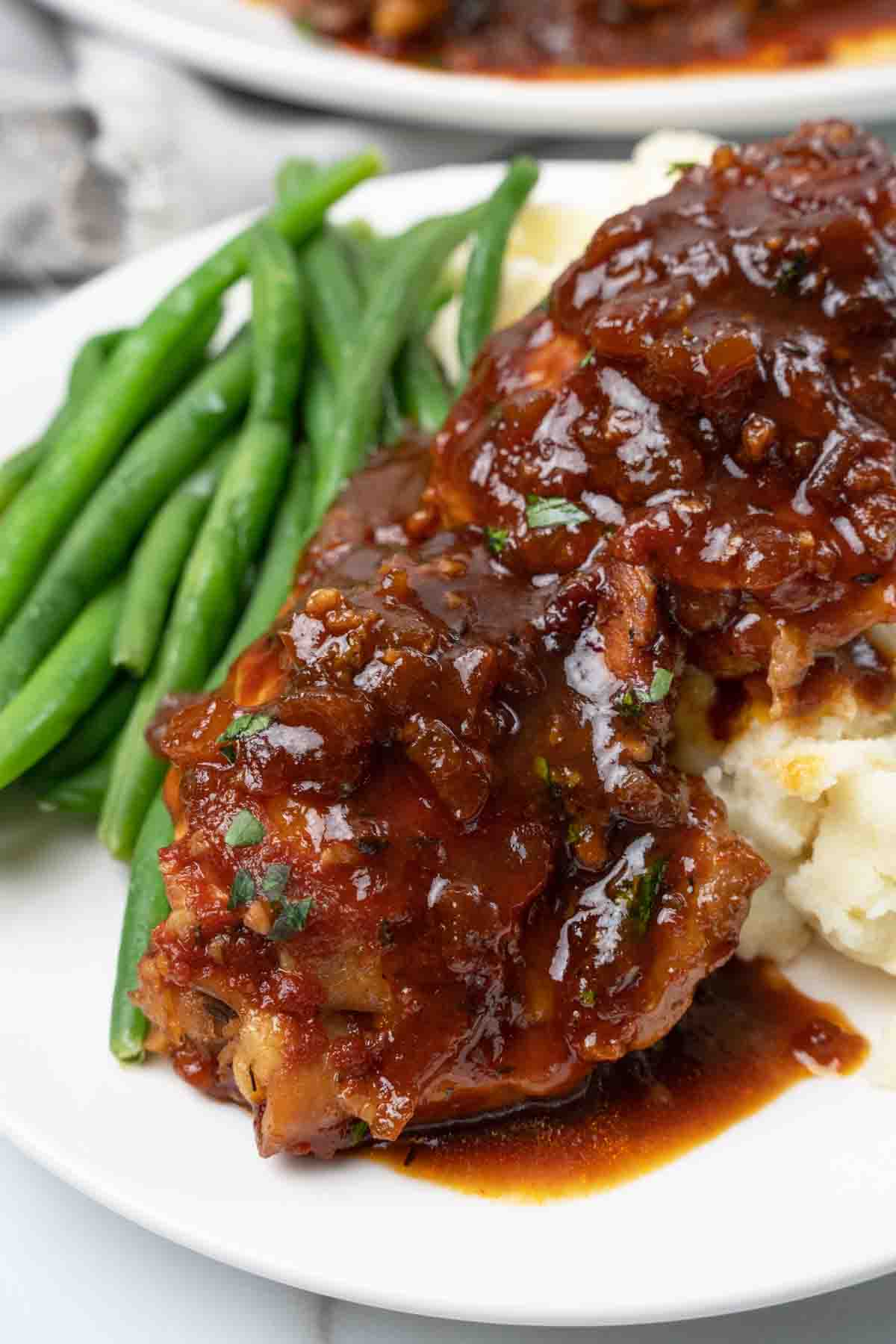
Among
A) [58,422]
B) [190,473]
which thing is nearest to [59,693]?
[190,473]

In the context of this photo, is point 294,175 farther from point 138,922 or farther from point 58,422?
point 138,922

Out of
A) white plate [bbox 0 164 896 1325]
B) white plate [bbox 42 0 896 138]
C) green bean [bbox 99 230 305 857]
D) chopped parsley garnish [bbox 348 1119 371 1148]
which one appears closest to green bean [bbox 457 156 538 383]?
green bean [bbox 99 230 305 857]

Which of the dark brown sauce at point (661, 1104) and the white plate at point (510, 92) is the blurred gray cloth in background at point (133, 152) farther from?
the dark brown sauce at point (661, 1104)

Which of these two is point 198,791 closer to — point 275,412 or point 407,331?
point 275,412

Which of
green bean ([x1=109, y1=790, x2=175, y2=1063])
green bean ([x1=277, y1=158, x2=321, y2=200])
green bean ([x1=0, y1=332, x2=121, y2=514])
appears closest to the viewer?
green bean ([x1=109, y1=790, x2=175, y2=1063])

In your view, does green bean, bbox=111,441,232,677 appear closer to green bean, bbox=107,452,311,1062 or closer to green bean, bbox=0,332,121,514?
green bean, bbox=107,452,311,1062

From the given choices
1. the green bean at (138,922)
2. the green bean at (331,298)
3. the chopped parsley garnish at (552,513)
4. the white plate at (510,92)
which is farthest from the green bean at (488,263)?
the green bean at (138,922)
